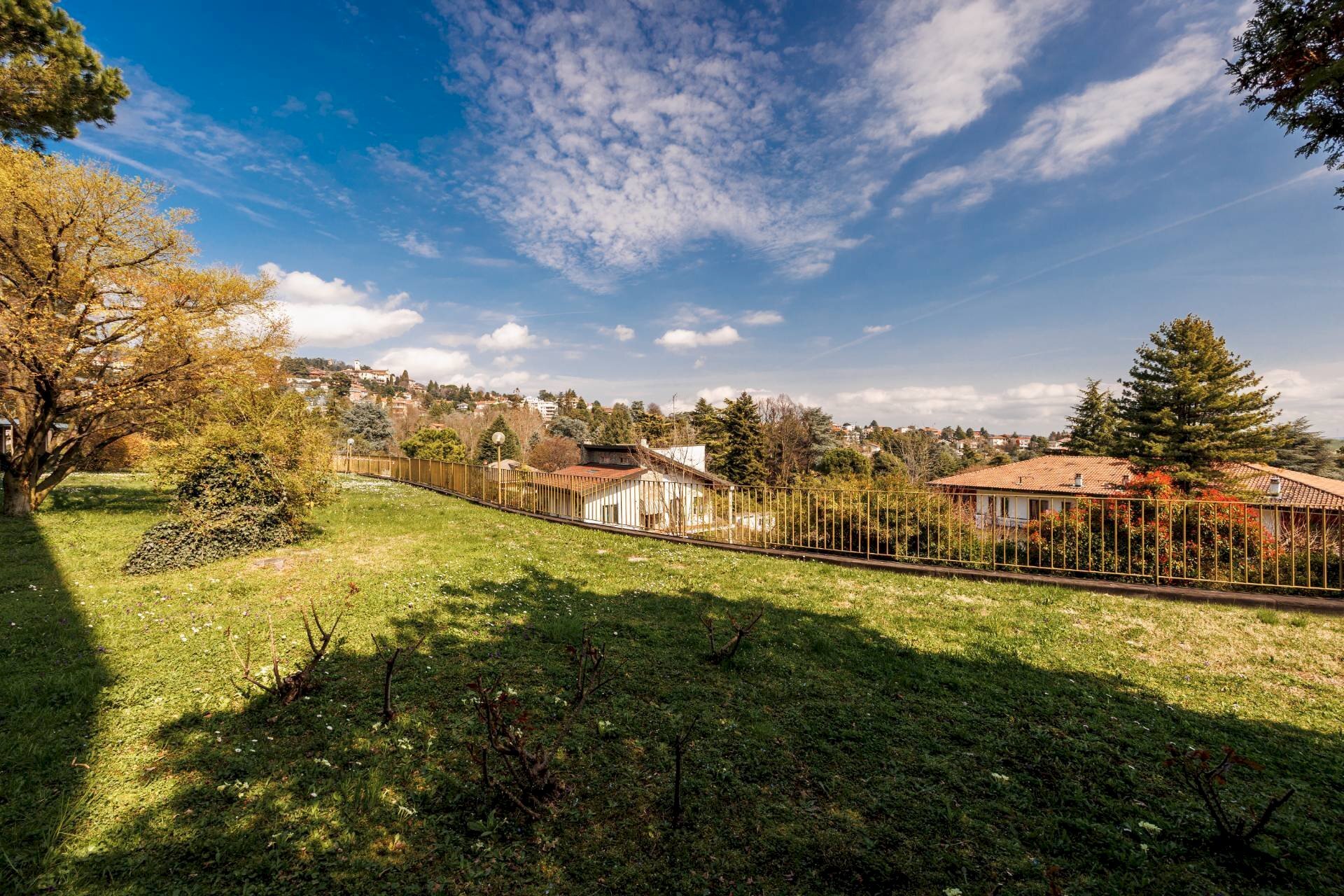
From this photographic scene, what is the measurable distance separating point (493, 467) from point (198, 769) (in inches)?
589

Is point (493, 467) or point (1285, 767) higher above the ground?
point (493, 467)

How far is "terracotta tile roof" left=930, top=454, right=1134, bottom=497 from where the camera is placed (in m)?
32.7

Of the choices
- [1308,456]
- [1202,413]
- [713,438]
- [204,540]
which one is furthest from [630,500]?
[1308,456]

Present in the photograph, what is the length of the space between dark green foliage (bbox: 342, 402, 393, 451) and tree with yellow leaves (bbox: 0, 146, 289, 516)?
5152cm

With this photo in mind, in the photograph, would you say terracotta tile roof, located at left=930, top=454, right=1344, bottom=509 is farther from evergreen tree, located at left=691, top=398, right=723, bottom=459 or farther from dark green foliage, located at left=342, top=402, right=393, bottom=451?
dark green foliage, located at left=342, top=402, right=393, bottom=451

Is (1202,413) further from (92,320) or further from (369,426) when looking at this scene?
(369,426)

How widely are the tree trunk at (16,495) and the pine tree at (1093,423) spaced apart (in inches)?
2310

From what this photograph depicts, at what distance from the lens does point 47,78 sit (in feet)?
29.6

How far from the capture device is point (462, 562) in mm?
8516

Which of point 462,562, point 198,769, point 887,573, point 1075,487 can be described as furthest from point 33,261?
point 1075,487

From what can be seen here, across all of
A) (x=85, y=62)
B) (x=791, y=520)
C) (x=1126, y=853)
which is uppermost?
(x=85, y=62)

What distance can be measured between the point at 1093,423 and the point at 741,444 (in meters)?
30.3

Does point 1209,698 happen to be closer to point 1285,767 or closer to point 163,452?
point 1285,767

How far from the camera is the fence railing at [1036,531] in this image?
6844 mm
